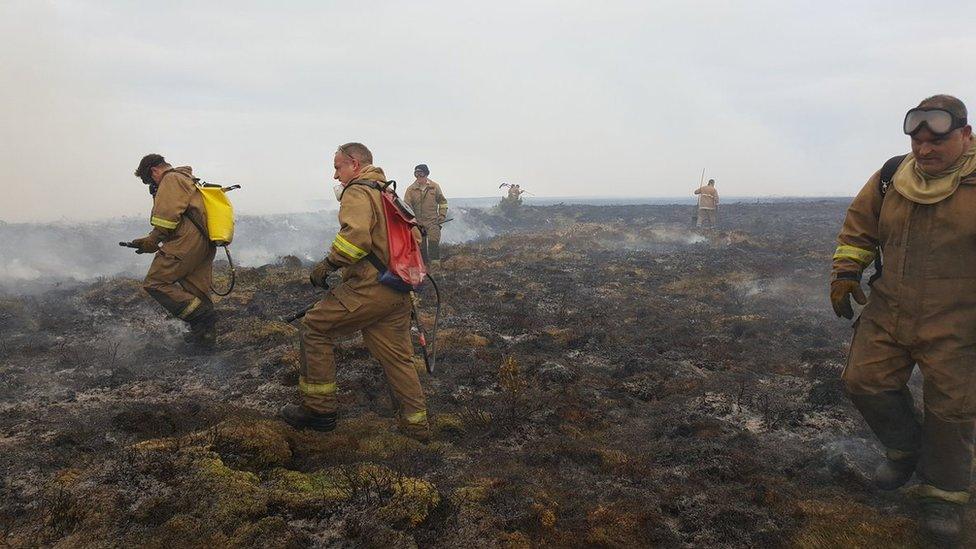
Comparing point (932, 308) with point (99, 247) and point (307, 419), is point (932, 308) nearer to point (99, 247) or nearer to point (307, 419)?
point (307, 419)

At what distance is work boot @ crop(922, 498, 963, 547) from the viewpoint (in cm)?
278

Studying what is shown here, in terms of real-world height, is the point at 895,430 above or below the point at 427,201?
below

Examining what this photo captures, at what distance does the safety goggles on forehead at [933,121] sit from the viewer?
2785mm

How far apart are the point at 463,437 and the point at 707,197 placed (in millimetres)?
20517

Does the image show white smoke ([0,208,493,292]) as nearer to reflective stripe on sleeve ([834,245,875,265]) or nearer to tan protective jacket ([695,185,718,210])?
reflective stripe on sleeve ([834,245,875,265])

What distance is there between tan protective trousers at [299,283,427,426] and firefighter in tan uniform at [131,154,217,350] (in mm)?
2921

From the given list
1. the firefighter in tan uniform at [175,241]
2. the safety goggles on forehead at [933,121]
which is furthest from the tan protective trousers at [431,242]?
the safety goggles on forehead at [933,121]

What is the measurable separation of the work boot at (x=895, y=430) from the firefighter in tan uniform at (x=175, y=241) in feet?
22.0

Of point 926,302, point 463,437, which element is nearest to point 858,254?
point 926,302

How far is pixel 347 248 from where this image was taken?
3.78 m

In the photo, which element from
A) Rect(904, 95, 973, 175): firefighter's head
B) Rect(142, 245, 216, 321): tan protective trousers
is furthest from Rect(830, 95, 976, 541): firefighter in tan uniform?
Rect(142, 245, 216, 321): tan protective trousers

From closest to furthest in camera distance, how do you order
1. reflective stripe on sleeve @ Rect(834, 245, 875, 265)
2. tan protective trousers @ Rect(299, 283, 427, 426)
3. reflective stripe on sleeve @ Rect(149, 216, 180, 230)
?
1. reflective stripe on sleeve @ Rect(834, 245, 875, 265)
2. tan protective trousers @ Rect(299, 283, 427, 426)
3. reflective stripe on sleeve @ Rect(149, 216, 180, 230)

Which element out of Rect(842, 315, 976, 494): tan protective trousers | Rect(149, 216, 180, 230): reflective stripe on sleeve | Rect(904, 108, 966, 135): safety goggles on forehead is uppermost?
Rect(904, 108, 966, 135): safety goggles on forehead

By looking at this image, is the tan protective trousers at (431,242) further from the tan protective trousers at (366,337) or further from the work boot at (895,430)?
the work boot at (895,430)
